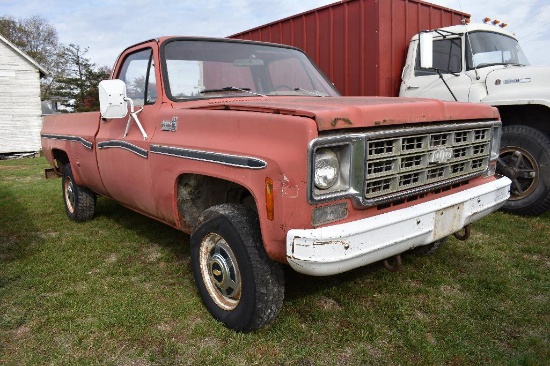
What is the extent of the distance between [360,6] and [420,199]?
3996 mm

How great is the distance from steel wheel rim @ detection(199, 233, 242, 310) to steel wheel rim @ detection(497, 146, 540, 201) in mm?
3914

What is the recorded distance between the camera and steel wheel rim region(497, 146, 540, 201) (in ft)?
16.5

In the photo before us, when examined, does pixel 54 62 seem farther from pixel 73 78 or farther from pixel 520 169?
pixel 520 169

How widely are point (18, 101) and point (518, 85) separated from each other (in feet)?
68.8

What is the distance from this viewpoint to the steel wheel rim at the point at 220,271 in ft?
8.78

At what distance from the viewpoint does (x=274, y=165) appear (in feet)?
7.20

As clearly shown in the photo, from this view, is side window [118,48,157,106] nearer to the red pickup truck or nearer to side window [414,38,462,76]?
the red pickup truck

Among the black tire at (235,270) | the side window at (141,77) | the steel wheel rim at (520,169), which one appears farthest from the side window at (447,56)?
the black tire at (235,270)

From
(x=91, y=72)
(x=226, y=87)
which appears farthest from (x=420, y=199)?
(x=91, y=72)

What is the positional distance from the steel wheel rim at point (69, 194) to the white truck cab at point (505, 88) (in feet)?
14.3

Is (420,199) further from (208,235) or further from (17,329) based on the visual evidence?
(17,329)

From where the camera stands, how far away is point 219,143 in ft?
8.54

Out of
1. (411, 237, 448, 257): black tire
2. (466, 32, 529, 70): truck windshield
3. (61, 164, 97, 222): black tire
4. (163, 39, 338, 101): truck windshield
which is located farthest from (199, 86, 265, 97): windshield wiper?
(466, 32, 529, 70): truck windshield

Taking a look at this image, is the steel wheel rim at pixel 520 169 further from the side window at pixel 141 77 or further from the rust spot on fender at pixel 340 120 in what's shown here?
the side window at pixel 141 77
